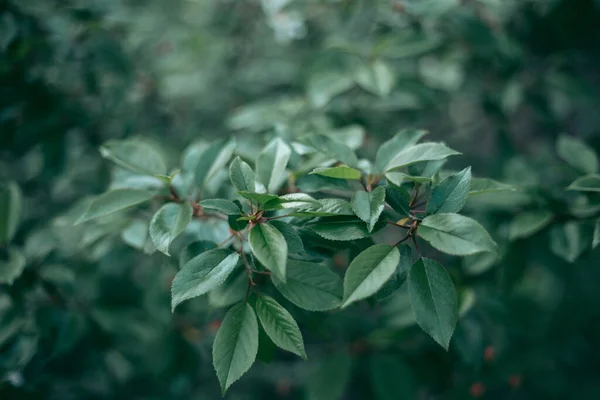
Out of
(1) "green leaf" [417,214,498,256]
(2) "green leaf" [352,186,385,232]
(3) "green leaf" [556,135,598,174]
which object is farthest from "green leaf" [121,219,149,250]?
(3) "green leaf" [556,135,598,174]

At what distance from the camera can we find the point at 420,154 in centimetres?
79

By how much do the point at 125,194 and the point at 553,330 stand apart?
1.52 meters

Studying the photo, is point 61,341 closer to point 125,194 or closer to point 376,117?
point 125,194

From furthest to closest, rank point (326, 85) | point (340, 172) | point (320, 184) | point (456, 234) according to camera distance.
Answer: point (326, 85), point (320, 184), point (340, 172), point (456, 234)

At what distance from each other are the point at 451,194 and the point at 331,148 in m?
0.24

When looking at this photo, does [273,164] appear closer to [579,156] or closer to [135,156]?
[135,156]

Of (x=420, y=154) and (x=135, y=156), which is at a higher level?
(x=420, y=154)

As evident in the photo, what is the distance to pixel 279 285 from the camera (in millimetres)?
783

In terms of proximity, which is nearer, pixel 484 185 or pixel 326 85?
pixel 484 185

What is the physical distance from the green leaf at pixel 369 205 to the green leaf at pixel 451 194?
0.08 meters

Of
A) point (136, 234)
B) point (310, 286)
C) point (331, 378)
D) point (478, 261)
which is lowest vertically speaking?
point (331, 378)

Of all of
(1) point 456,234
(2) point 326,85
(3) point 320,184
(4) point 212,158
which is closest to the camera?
(1) point 456,234

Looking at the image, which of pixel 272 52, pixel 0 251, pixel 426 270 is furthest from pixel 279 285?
pixel 272 52

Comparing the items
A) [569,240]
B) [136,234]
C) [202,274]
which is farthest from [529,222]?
[136,234]
